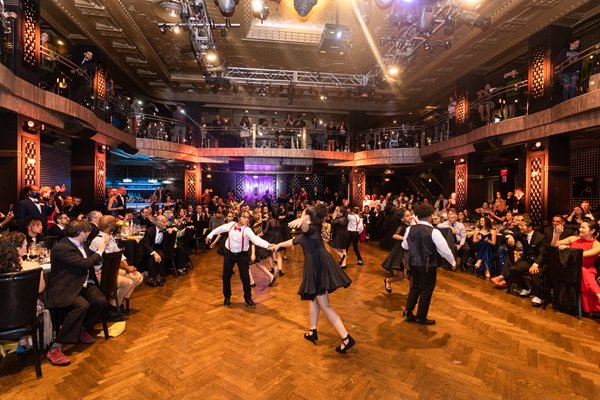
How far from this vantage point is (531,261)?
5.30 meters

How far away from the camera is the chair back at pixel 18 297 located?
2.72 m

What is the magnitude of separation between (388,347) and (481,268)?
4.29 m

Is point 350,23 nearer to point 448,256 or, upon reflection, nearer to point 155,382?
point 448,256

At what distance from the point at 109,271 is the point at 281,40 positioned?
881cm

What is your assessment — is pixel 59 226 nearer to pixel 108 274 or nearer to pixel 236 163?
pixel 108 274

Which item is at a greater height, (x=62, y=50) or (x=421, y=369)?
(x=62, y=50)

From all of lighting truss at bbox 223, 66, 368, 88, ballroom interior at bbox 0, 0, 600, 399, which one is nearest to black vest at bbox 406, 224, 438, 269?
ballroom interior at bbox 0, 0, 600, 399

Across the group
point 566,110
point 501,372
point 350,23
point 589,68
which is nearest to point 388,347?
point 501,372

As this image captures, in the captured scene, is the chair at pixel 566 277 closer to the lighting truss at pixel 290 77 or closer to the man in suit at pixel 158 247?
the man in suit at pixel 158 247

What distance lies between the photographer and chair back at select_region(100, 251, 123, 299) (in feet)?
11.9

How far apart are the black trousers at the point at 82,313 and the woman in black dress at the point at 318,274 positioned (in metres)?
2.14

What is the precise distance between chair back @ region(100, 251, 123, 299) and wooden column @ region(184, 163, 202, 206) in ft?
33.6

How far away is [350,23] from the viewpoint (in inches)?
364

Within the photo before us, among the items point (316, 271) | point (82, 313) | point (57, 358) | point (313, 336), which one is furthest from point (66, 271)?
point (313, 336)
